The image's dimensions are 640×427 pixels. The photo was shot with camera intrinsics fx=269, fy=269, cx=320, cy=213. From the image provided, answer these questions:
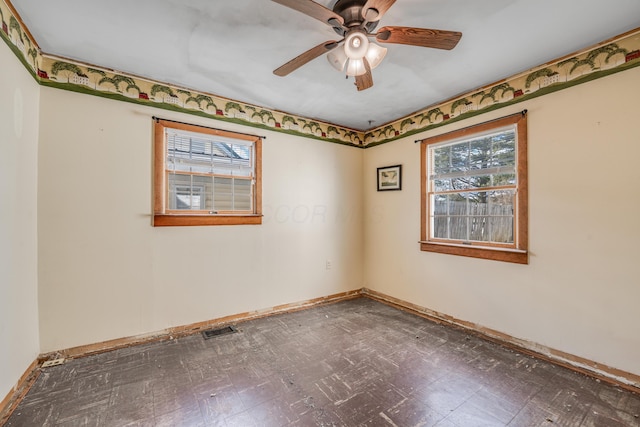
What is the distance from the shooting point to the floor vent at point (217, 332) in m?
2.82

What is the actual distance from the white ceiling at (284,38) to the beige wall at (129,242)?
1.78 feet

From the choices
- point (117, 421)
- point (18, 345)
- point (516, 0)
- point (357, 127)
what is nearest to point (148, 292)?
point (18, 345)

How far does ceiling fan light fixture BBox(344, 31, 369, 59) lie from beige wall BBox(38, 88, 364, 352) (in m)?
1.91

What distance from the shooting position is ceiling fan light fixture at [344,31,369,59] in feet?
5.41

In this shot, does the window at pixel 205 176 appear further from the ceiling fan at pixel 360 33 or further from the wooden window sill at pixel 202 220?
the ceiling fan at pixel 360 33

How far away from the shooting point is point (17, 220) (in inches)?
76.4

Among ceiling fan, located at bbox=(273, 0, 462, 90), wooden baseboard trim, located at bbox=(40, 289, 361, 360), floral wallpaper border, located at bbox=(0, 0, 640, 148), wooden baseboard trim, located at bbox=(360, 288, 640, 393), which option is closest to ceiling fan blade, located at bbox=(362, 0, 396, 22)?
ceiling fan, located at bbox=(273, 0, 462, 90)

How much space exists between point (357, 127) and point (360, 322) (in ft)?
9.21

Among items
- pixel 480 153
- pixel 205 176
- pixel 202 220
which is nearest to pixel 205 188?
pixel 205 176

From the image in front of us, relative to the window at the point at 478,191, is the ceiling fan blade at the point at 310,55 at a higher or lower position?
higher

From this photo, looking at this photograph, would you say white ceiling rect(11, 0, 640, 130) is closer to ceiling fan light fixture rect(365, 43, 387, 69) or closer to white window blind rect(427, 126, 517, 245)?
ceiling fan light fixture rect(365, 43, 387, 69)

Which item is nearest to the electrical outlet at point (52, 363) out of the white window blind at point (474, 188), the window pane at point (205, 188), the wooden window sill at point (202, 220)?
the wooden window sill at point (202, 220)

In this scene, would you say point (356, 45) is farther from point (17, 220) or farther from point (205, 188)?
point (17, 220)

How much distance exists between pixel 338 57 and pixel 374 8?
0.41 meters
